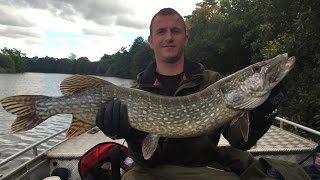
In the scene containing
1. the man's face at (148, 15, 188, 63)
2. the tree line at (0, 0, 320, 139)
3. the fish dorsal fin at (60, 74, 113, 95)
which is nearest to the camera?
the fish dorsal fin at (60, 74, 113, 95)

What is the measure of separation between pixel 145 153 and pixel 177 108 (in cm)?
44

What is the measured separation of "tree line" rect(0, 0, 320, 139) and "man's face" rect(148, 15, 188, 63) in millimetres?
6491

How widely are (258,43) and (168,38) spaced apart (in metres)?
16.4

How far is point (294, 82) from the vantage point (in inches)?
475

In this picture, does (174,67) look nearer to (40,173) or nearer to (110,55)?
(40,173)


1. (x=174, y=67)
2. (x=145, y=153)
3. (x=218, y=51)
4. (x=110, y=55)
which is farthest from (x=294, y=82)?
(x=110, y=55)

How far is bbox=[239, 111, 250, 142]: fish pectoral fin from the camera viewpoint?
313 cm

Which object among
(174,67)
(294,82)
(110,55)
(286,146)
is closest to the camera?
(174,67)

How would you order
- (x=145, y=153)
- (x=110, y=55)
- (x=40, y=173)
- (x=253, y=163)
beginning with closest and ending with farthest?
1. (x=145, y=153)
2. (x=253, y=163)
3. (x=40, y=173)
4. (x=110, y=55)

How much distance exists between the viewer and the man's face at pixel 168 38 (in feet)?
12.5

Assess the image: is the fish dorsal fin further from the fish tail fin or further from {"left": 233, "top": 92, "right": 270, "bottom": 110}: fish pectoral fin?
{"left": 233, "top": 92, "right": 270, "bottom": 110}: fish pectoral fin

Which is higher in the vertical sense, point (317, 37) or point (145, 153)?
point (317, 37)

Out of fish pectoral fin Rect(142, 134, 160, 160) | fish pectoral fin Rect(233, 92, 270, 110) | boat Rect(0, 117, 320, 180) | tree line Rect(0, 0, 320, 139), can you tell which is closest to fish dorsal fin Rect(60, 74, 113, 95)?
fish pectoral fin Rect(142, 134, 160, 160)

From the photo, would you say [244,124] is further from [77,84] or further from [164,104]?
[77,84]
